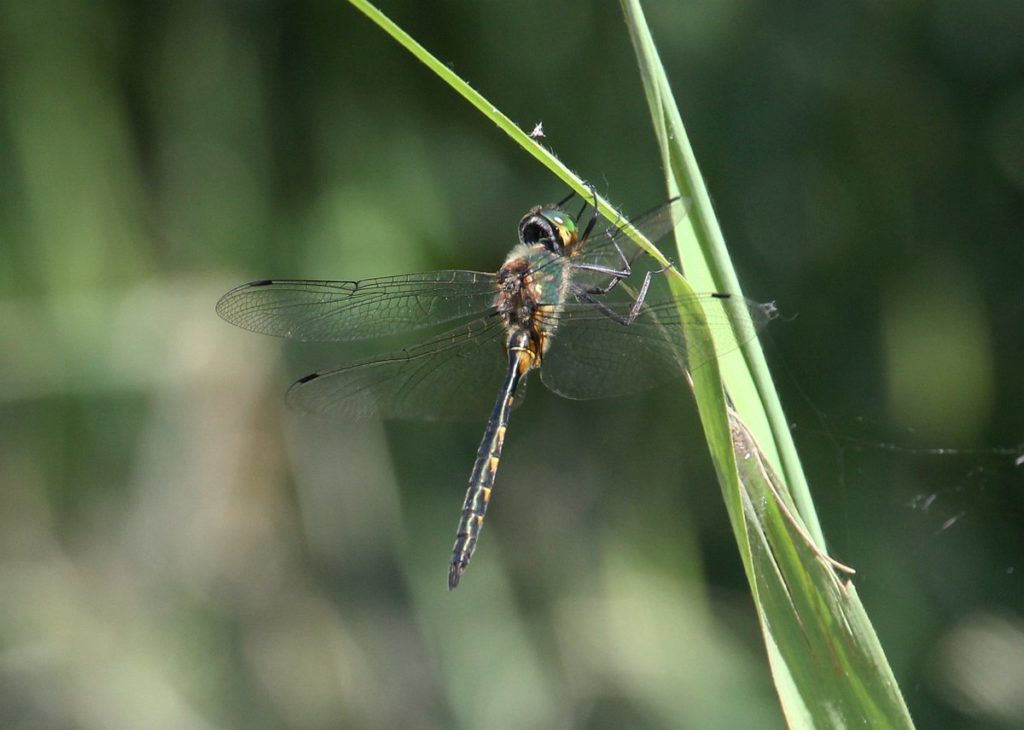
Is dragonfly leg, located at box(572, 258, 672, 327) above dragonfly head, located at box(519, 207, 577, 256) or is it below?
below

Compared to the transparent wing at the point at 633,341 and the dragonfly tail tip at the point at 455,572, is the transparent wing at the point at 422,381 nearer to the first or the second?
the transparent wing at the point at 633,341

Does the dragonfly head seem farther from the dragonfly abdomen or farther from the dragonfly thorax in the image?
the dragonfly abdomen

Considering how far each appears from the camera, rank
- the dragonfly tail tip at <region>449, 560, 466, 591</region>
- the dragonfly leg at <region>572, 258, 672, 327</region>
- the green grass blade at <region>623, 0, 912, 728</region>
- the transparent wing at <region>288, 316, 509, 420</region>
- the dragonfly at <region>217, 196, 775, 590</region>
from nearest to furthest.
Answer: the green grass blade at <region>623, 0, 912, 728</region>, the dragonfly leg at <region>572, 258, 672, 327</region>, the dragonfly tail tip at <region>449, 560, 466, 591</region>, the dragonfly at <region>217, 196, 775, 590</region>, the transparent wing at <region>288, 316, 509, 420</region>

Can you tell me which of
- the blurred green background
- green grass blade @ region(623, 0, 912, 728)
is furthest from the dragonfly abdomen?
the blurred green background

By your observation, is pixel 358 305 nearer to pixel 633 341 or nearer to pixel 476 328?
pixel 476 328

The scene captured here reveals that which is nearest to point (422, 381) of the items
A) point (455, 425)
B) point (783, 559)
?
point (783, 559)

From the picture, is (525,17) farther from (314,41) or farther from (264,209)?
(264,209)

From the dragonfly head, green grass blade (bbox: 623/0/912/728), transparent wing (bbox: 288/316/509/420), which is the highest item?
the dragonfly head
